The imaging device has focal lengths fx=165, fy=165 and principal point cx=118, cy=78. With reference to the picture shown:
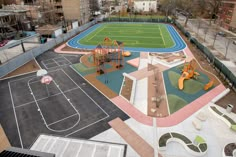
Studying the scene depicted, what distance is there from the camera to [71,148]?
11477 millimetres

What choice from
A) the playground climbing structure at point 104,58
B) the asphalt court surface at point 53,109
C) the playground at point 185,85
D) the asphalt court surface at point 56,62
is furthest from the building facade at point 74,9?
the playground at point 185,85

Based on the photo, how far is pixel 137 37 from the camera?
152 ft

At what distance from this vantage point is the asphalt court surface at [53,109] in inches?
648

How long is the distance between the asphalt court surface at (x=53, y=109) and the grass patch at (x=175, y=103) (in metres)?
5.76

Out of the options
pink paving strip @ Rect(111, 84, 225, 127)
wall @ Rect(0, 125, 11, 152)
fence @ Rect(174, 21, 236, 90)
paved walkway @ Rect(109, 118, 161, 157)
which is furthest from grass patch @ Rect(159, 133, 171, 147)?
Result: fence @ Rect(174, 21, 236, 90)

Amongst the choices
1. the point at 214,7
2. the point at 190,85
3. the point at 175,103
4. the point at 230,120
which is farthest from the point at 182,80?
the point at 214,7

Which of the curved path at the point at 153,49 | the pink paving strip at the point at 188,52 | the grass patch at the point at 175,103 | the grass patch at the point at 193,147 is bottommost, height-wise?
the grass patch at the point at 193,147

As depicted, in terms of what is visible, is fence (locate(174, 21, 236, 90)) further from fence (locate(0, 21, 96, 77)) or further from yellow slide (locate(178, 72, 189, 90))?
fence (locate(0, 21, 96, 77))

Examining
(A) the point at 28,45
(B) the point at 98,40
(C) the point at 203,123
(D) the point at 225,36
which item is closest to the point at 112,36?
(B) the point at 98,40

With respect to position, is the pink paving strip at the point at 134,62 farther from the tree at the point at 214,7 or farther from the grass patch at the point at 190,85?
the tree at the point at 214,7

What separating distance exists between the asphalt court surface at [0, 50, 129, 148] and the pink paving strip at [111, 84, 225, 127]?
38.7 inches

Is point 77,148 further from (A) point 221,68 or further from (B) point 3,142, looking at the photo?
(A) point 221,68

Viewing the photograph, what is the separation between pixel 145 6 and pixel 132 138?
89.5 meters

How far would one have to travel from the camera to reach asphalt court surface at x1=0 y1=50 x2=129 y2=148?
54.0ft
